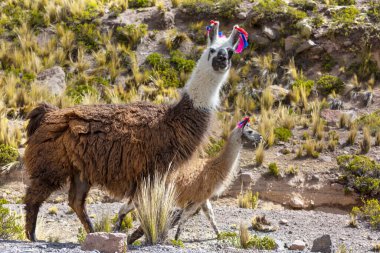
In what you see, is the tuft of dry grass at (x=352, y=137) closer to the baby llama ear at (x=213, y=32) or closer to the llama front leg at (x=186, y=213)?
the llama front leg at (x=186, y=213)

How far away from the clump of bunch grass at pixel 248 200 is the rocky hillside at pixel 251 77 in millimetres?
76

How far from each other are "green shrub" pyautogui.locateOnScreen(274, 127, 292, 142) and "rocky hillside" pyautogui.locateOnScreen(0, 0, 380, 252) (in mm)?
33

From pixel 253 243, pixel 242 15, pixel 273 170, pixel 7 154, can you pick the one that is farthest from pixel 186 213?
pixel 242 15

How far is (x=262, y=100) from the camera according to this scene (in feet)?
48.6

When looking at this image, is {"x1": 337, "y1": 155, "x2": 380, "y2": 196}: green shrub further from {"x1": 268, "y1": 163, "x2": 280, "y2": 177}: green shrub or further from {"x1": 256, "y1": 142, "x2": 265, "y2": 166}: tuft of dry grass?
{"x1": 256, "y1": 142, "x2": 265, "y2": 166}: tuft of dry grass

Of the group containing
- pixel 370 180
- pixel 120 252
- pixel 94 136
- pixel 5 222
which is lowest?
pixel 370 180

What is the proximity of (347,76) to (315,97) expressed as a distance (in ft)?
4.74

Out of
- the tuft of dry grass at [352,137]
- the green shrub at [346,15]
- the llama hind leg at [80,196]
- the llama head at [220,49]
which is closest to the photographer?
the llama hind leg at [80,196]

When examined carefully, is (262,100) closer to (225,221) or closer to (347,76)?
(347,76)

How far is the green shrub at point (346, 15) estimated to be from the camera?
1711 centimetres

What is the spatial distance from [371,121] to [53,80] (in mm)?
7903

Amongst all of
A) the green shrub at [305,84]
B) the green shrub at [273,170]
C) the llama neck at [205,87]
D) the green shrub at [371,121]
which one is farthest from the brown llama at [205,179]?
the green shrub at [305,84]

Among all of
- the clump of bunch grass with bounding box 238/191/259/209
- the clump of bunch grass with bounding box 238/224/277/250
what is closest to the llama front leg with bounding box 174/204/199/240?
the clump of bunch grass with bounding box 238/224/277/250

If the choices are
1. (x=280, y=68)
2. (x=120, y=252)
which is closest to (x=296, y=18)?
(x=280, y=68)
